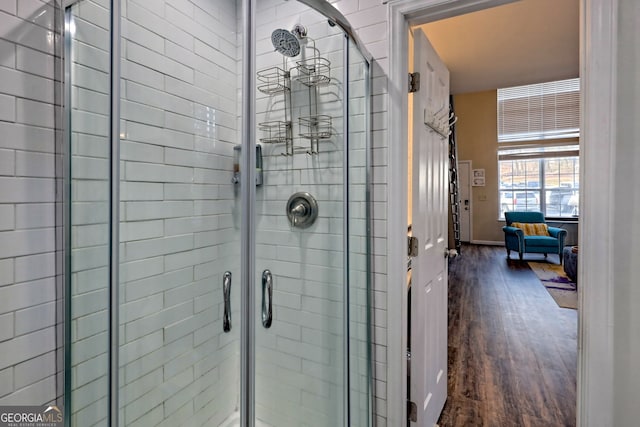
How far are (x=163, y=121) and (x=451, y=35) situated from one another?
396 cm

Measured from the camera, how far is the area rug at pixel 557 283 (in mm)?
4262

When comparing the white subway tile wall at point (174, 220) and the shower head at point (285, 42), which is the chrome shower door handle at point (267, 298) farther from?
the shower head at point (285, 42)

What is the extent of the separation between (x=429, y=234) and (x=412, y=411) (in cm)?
91

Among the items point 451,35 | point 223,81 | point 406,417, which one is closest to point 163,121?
point 223,81

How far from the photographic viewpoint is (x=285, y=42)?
147 cm

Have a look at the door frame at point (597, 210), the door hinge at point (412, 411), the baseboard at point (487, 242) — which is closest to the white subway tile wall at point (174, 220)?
the door hinge at point (412, 411)

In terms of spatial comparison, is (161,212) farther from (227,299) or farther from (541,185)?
(541,185)

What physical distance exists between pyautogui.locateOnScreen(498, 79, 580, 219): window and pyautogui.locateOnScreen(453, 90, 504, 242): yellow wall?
19 cm

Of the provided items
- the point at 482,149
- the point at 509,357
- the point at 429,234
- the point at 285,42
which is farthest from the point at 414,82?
the point at 482,149

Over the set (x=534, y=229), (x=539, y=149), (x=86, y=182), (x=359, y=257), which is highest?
(x=539, y=149)

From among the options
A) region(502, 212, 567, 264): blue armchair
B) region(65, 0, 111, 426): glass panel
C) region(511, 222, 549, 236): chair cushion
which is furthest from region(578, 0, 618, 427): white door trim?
region(511, 222, 549, 236): chair cushion

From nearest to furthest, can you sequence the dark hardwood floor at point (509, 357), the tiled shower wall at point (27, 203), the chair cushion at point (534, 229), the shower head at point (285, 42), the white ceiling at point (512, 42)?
1. the tiled shower wall at point (27, 203)
2. the shower head at point (285, 42)
3. the dark hardwood floor at point (509, 357)
4. the white ceiling at point (512, 42)
5. the chair cushion at point (534, 229)

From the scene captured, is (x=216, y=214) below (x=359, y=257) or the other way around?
the other way around

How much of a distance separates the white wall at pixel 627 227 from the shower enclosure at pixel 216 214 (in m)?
0.97
